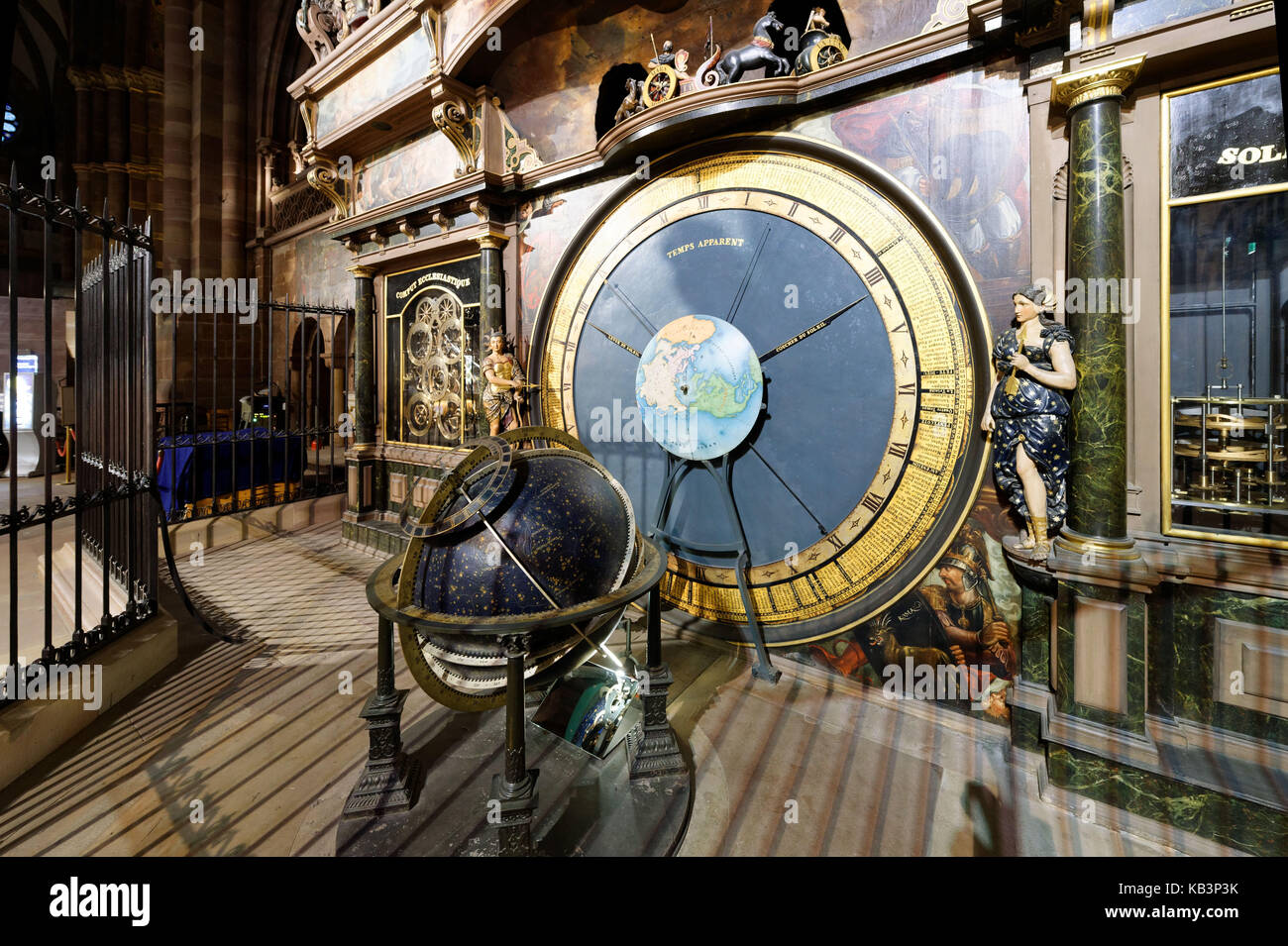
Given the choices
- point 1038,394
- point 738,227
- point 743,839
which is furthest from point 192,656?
point 1038,394

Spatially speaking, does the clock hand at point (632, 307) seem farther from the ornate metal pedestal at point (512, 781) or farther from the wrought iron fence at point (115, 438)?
the wrought iron fence at point (115, 438)

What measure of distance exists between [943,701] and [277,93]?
15756mm

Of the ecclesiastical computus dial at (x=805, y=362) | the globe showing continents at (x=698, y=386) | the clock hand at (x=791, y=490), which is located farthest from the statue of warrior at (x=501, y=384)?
the clock hand at (x=791, y=490)

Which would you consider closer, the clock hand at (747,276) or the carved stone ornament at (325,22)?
the clock hand at (747,276)

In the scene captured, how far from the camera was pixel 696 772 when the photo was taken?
9.62 feet

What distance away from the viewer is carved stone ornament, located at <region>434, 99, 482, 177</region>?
527cm

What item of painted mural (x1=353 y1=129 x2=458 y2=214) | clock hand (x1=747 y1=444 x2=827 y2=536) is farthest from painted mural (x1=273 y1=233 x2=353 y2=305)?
clock hand (x1=747 y1=444 x2=827 y2=536)

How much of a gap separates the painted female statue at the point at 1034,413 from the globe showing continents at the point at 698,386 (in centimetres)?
137

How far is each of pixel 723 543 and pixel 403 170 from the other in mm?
5046

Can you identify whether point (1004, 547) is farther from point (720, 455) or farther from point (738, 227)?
point (738, 227)

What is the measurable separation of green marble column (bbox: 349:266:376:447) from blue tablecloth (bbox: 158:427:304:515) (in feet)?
3.69

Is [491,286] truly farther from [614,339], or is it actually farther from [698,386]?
[698,386]

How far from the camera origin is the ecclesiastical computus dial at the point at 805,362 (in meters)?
3.43
